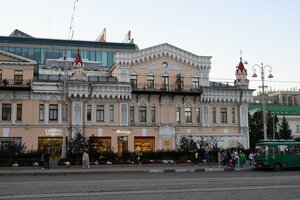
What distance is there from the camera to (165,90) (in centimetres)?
5309

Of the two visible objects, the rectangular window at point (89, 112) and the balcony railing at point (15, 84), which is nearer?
the balcony railing at point (15, 84)

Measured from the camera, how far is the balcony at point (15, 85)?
1906 inches

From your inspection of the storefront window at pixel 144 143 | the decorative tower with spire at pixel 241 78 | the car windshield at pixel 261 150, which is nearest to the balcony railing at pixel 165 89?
the storefront window at pixel 144 143

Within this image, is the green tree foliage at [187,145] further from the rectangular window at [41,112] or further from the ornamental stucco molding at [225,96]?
the rectangular window at [41,112]

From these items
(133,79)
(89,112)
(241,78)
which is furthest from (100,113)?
(241,78)

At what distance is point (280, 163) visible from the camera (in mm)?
37281

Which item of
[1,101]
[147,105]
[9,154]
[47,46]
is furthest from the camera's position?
[47,46]

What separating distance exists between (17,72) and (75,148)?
13.3 meters

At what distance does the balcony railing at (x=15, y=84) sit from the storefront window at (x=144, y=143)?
46.9ft

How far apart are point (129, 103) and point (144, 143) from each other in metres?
5.26

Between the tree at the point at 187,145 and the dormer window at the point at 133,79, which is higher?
the dormer window at the point at 133,79

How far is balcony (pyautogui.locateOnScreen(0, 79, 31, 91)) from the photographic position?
1906 inches

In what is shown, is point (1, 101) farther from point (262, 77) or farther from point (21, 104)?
point (262, 77)

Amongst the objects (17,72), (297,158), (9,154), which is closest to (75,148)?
(9,154)
